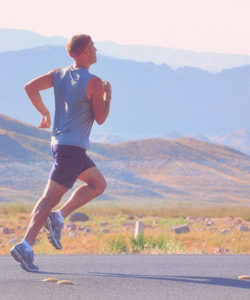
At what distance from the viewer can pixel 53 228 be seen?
824 centimetres

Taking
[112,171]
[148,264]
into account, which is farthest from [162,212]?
[148,264]

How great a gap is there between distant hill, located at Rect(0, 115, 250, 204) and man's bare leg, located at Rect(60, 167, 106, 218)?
238ft

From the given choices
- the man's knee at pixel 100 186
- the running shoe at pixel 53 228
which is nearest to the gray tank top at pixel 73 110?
the man's knee at pixel 100 186

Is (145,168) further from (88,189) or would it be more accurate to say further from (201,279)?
(201,279)

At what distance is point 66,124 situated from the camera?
7750 millimetres

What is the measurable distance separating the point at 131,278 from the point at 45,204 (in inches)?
39.0

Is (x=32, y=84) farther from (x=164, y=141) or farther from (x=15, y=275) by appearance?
(x=164, y=141)

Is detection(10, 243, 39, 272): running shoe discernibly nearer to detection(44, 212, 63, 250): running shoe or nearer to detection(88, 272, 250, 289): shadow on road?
detection(44, 212, 63, 250): running shoe

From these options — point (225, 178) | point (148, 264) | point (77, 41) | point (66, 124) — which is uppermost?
point (77, 41)

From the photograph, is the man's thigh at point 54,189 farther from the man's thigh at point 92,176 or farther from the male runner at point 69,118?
the man's thigh at point 92,176

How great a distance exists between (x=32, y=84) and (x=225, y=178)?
305 ft

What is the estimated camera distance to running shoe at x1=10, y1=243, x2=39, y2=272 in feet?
25.7

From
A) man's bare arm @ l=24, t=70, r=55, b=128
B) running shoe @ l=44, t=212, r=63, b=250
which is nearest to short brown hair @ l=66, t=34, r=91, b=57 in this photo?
man's bare arm @ l=24, t=70, r=55, b=128

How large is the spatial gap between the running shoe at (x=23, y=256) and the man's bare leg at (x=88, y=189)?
59 centimetres
